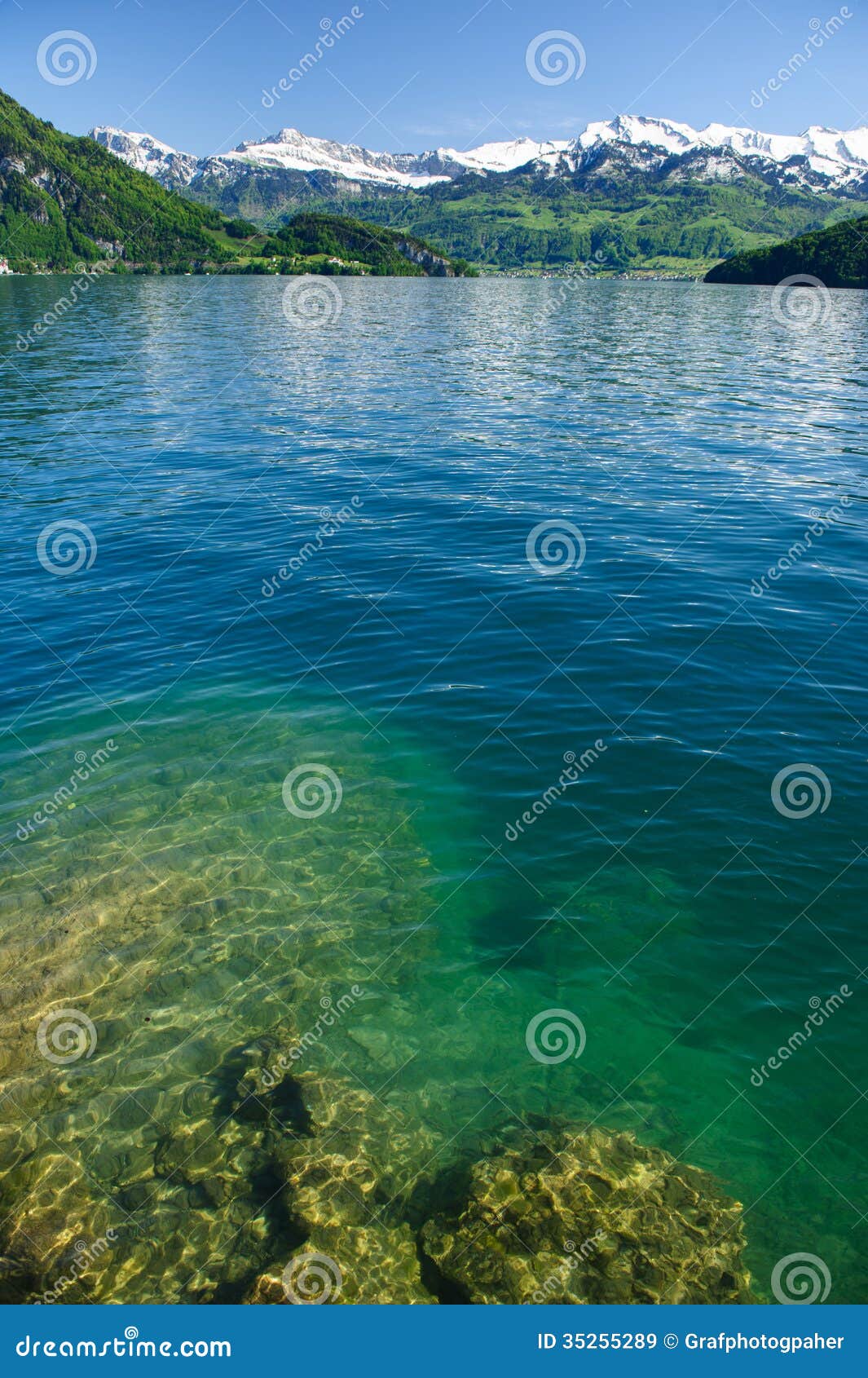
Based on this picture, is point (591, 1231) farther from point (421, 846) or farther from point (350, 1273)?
point (421, 846)

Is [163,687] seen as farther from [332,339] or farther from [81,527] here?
[332,339]

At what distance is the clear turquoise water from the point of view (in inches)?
338

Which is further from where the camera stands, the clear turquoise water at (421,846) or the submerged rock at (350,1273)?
the clear turquoise water at (421,846)

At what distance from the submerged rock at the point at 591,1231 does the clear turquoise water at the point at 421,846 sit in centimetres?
36

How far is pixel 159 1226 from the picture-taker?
7922 mm

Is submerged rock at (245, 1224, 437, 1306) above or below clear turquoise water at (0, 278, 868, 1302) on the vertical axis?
below

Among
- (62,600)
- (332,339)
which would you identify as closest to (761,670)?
(62,600)

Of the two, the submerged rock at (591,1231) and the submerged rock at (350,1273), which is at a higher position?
the submerged rock at (591,1231)

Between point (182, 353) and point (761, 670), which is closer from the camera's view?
point (761, 670)

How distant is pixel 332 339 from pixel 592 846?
79.3m

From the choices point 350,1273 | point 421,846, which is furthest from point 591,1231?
point 421,846

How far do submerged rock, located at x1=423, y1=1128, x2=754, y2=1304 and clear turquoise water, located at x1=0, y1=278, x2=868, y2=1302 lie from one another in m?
0.36

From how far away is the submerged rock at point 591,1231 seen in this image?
7.20 metres

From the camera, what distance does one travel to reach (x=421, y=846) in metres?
13.0
